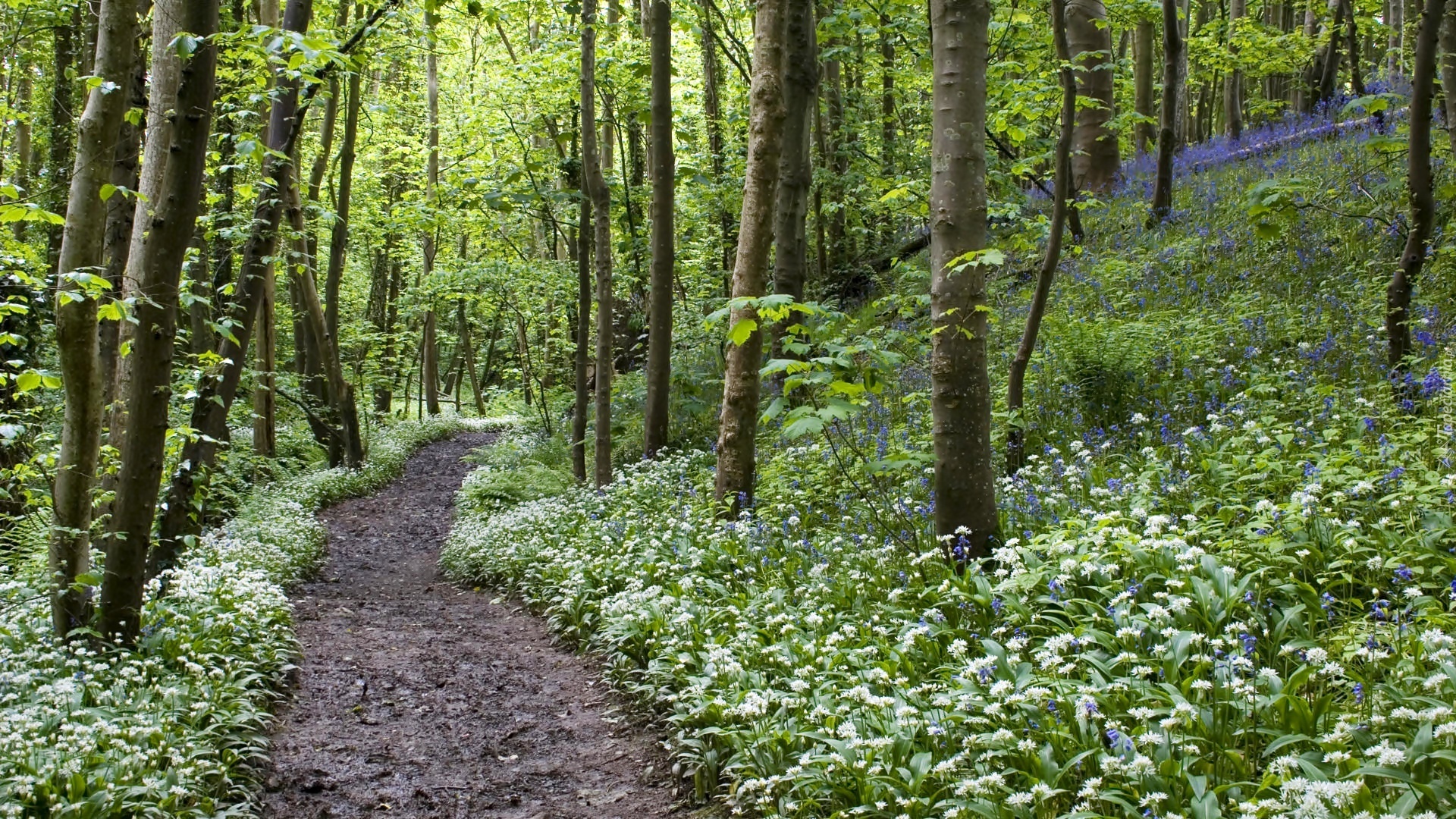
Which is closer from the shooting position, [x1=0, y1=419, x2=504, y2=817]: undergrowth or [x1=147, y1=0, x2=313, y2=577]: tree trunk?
[x1=0, y1=419, x2=504, y2=817]: undergrowth

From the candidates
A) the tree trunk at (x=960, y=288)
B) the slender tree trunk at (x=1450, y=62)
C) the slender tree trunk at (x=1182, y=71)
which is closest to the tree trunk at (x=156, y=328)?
the tree trunk at (x=960, y=288)

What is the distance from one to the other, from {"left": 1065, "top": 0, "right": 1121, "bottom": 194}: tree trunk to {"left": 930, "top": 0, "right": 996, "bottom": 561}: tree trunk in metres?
9.23

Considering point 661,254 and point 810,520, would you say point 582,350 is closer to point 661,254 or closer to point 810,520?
point 661,254

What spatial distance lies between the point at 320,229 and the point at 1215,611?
17.5 metres

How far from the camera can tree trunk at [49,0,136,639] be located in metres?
5.33

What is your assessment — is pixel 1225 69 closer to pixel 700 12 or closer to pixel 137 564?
pixel 700 12

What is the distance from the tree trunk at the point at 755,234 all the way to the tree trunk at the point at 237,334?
12.4 ft

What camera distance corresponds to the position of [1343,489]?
4355 mm

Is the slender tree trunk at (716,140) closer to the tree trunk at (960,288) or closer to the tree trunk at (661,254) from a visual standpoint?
the tree trunk at (661,254)

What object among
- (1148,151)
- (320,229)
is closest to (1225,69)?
(1148,151)

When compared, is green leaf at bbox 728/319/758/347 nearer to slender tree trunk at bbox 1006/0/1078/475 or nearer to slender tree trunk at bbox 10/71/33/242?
slender tree trunk at bbox 1006/0/1078/475

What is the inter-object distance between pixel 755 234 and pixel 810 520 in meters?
2.61

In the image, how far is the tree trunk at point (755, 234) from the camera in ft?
26.0

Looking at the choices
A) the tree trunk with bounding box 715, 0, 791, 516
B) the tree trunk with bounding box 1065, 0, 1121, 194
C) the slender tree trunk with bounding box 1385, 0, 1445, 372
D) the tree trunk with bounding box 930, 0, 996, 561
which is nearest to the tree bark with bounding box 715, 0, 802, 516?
the tree trunk with bounding box 715, 0, 791, 516
